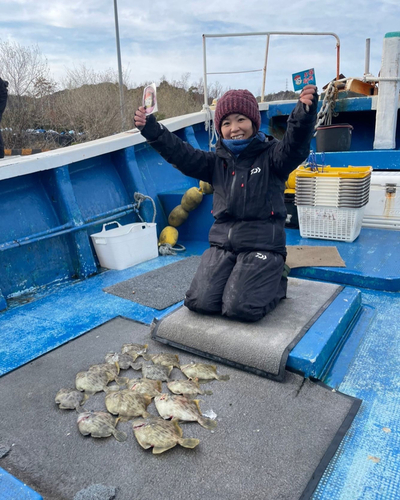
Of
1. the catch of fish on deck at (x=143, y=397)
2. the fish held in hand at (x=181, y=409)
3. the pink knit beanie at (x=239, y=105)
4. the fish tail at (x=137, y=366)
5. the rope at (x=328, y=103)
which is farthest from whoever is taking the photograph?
the rope at (x=328, y=103)

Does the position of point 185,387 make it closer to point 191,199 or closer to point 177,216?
point 191,199

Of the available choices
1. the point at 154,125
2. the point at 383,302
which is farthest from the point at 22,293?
the point at 383,302

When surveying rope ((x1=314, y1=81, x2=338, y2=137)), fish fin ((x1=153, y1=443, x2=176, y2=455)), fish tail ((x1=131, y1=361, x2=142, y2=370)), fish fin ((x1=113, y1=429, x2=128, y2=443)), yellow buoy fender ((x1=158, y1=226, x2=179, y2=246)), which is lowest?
fish fin ((x1=113, y1=429, x2=128, y2=443))

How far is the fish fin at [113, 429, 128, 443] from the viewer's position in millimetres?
1901

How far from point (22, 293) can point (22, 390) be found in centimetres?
→ 165

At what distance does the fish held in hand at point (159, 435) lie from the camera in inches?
71.6

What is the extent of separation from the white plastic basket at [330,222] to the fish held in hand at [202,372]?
99.2 inches

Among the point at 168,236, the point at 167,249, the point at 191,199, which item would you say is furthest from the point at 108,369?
the point at 191,199

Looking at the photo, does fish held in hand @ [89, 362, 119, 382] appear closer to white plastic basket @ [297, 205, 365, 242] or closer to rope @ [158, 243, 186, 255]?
rope @ [158, 243, 186, 255]

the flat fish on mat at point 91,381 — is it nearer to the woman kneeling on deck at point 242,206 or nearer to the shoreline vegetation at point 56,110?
the woman kneeling on deck at point 242,206

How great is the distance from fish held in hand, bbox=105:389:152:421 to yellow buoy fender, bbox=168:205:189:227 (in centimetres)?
307

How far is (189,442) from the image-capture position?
1.83 m

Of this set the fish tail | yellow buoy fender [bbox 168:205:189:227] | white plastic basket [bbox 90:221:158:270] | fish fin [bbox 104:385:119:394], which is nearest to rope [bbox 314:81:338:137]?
yellow buoy fender [bbox 168:205:189:227]

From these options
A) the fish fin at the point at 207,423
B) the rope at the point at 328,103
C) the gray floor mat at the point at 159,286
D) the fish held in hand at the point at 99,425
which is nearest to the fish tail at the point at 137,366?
the fish held in hand at the point at 99,425
